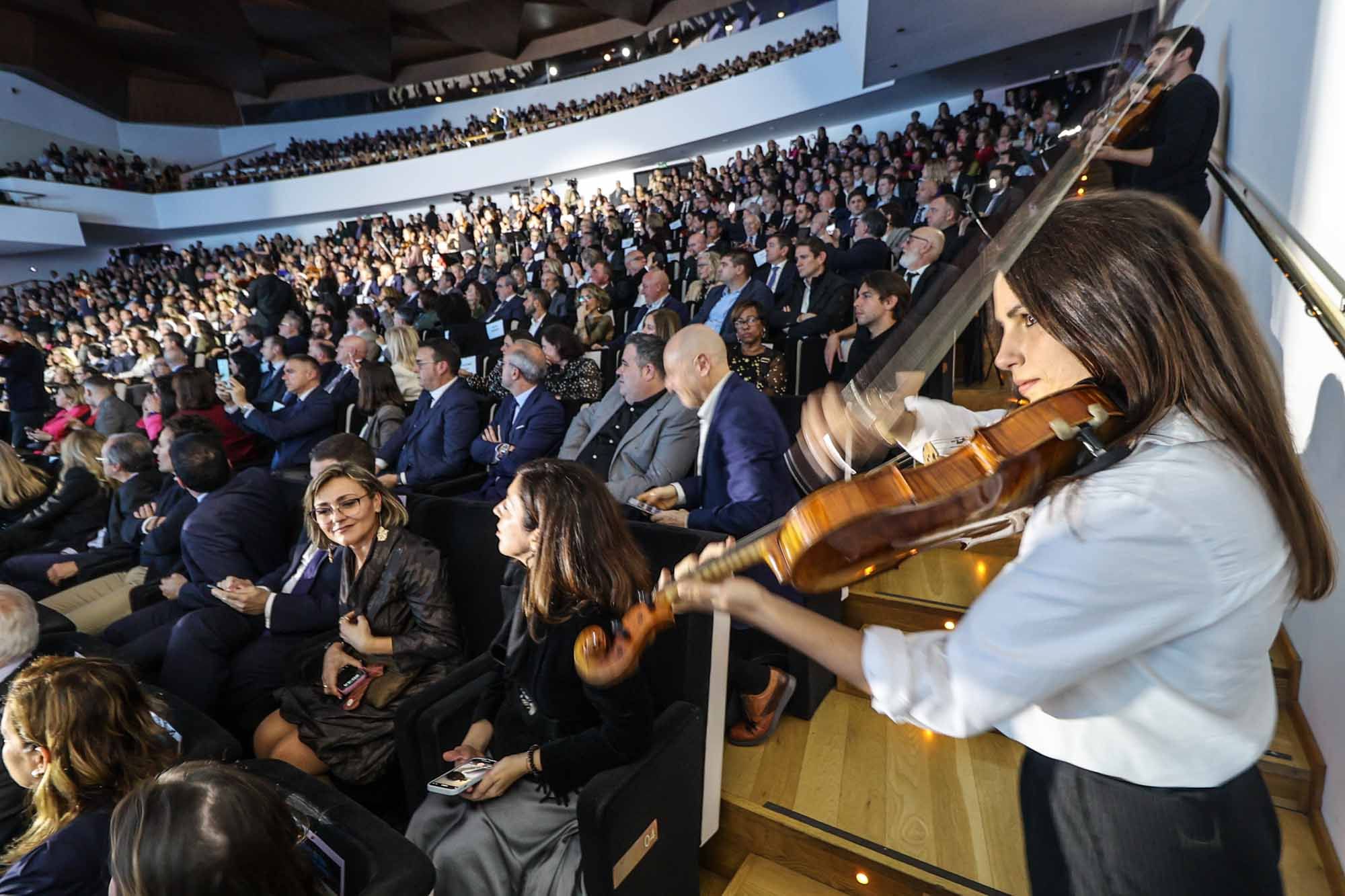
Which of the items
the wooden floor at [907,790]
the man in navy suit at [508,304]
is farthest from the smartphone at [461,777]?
the man in navy suit at [508,304]

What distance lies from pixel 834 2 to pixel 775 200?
6531 mm

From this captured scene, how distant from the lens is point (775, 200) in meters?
8.00

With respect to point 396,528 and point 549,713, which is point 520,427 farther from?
point 549,713

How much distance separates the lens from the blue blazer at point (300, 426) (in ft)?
12.7

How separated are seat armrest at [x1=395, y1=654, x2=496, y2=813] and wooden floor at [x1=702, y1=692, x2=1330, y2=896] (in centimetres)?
75

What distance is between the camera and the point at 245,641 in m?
2.17

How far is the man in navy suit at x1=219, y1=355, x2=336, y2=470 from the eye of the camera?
388cm

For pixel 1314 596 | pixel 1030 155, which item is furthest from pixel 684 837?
pixel 1030 155

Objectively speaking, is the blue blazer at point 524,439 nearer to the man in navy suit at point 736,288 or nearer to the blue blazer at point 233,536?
the blue blazer at point 233,536

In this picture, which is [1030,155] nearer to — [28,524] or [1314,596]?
[1314,596]

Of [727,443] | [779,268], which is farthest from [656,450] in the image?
[779,268]

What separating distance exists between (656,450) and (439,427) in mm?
1487

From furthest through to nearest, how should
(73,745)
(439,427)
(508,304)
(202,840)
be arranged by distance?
(508,304) < (439,427) < (73,745) < (202,840)

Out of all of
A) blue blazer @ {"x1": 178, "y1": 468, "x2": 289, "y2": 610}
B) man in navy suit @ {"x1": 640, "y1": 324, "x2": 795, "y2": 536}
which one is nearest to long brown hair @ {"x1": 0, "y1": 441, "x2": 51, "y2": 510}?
blue blazer @ {"x1": 178, "y1": 468, "x2": 289, "y2": 610}
